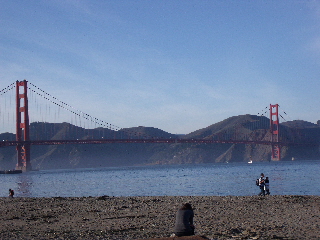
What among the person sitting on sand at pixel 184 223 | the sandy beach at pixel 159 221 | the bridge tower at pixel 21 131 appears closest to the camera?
the person sitting on sand at pixel 184 223

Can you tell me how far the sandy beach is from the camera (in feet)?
32.2

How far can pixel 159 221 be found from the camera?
12.0 meters

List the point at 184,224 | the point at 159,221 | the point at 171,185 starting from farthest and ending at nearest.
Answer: the point at 171,185, the point at 159,221, the point at 184,224

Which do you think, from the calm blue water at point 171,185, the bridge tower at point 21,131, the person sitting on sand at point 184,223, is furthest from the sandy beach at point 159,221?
the bridge tower at point 21,131

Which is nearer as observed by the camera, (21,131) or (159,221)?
(159,221)

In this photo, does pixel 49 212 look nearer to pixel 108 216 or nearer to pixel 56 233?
pixel 108 216

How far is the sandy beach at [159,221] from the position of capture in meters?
9.83

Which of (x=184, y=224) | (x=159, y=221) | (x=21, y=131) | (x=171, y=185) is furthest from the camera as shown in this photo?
(x=21, y=131)

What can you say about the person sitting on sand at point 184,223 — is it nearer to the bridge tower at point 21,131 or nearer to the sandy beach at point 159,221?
the sandy beach at point 159,221

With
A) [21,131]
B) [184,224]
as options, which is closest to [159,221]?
[184,224]

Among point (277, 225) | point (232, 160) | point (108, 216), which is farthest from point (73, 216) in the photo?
point (232, 160)

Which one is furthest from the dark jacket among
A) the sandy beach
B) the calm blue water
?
the calm blue water

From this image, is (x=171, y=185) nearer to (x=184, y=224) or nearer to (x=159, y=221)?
(x=159, y=221)

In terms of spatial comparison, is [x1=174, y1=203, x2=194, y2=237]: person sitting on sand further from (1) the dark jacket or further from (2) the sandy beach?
(2) the sandy beach
